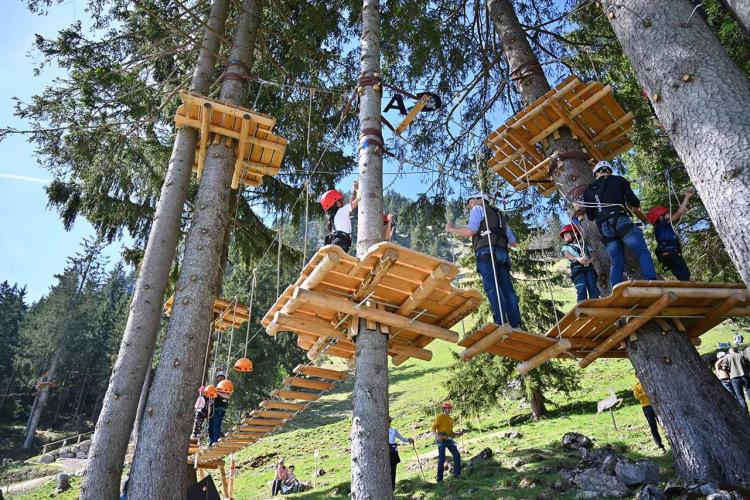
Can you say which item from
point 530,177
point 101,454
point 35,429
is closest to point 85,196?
point 101,454

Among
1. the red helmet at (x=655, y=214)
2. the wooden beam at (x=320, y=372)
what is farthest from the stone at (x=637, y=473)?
the wooden beam at (x=320, y=372)

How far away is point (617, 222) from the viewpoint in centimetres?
532

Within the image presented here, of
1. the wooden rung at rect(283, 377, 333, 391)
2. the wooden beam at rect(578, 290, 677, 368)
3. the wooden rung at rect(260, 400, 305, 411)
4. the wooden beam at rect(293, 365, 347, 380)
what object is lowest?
the wooden rung at rect(260, 400, 305, 411)

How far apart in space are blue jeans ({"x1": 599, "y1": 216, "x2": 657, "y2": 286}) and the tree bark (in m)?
2.45

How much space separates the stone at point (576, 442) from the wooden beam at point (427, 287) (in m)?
5.44

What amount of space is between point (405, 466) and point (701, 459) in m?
8.07

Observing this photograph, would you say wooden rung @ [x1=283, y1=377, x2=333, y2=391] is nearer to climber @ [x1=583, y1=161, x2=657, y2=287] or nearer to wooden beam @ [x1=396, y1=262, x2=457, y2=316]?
wooden beam @ [x1=396, y1=262, x2=457, y2=316]

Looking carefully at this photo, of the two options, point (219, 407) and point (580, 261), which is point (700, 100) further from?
point (219, 407)

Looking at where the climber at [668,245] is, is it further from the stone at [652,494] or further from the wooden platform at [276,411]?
the wooden platform at [276,411]

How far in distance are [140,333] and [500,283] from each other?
180 inches

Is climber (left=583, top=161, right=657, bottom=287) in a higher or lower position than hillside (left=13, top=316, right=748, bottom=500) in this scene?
higher

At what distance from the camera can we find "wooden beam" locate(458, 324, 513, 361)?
4.48 metres

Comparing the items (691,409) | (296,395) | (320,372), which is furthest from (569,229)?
→ (296,395)

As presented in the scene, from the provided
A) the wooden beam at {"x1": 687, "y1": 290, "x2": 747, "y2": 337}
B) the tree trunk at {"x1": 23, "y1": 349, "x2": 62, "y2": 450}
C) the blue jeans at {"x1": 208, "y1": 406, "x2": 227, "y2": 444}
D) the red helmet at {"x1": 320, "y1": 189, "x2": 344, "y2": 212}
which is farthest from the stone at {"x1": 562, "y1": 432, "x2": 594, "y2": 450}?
the tree trunk at {"x1": 23, "y1": 349, "x2": 62, "y2": 450}
